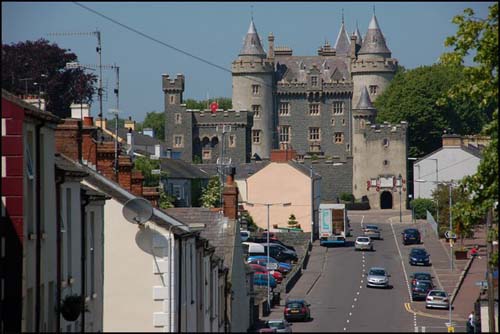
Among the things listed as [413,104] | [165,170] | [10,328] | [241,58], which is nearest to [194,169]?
[165,170]

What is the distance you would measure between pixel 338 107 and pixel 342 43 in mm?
16519

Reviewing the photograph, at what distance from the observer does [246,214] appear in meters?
103

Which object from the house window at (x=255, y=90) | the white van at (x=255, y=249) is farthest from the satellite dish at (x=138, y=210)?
the house window at (x=255, y=90)

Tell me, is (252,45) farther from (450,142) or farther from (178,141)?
(450,142)

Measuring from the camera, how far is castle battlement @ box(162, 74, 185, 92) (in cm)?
16475

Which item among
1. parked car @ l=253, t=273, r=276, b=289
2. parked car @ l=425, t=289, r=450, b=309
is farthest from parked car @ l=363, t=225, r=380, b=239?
parked car @ l=425, t=289, r=450, b=309

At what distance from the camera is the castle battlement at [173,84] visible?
16475 centimetres

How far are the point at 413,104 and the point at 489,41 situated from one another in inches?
5100

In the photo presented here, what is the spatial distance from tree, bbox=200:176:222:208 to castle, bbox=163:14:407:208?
152 feet

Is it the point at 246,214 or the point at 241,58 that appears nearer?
the point at 246,214

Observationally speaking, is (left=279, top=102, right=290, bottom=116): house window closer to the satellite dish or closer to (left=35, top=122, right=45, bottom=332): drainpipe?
the satellite dish

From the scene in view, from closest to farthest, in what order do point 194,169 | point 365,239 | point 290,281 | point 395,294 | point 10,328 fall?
point 10,328 → point 395,294 → point 290,281 → point 365,239 → point 194,169

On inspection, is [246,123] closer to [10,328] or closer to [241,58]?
[241,58]

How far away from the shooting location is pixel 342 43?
7510 inches
